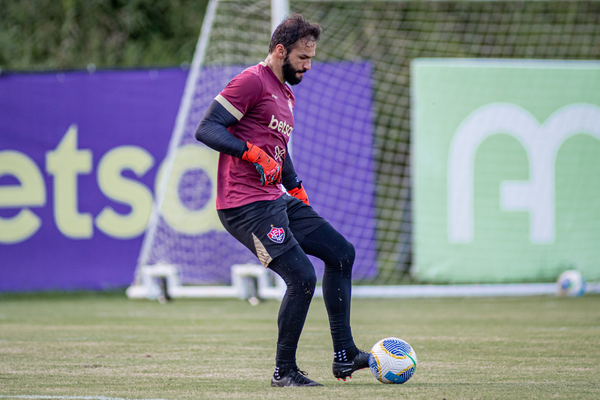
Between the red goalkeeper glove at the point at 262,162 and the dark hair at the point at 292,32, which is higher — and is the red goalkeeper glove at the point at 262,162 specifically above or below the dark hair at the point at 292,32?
below

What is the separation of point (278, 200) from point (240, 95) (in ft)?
1.96

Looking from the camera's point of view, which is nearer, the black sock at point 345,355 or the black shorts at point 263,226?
the black shorts at point 263,226

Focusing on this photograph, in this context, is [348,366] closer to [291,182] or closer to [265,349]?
[291,182]

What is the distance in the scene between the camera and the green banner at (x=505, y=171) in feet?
34.6

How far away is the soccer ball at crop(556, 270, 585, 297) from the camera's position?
9.83m

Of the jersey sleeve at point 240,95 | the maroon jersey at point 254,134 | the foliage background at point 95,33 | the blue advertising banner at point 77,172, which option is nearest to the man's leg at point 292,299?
the maroon jersey at point 254,134

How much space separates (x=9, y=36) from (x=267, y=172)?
10142 mm

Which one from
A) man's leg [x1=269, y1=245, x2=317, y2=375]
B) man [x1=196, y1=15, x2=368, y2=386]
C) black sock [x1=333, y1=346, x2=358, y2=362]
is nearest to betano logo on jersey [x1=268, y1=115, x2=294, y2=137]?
man [x1=196, y1=15, x2=368, y2=386]

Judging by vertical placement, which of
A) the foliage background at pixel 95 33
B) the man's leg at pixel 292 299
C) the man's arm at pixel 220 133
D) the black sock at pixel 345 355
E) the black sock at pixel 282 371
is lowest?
the black sock at pixel 282 371

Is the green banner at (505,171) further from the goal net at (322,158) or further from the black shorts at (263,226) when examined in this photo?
the black shorts at (263,226)

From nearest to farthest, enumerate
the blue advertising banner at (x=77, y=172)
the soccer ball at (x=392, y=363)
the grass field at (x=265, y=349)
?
the grass field at (x=265, y=349) < the soccer ball at (x=392, y=363) < the blue advertising banner at (x=77, y=172)

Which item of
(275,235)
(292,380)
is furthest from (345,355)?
(275,235)

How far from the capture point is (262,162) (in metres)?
4.02

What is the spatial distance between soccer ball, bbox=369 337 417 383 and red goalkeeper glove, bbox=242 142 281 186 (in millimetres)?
1075
